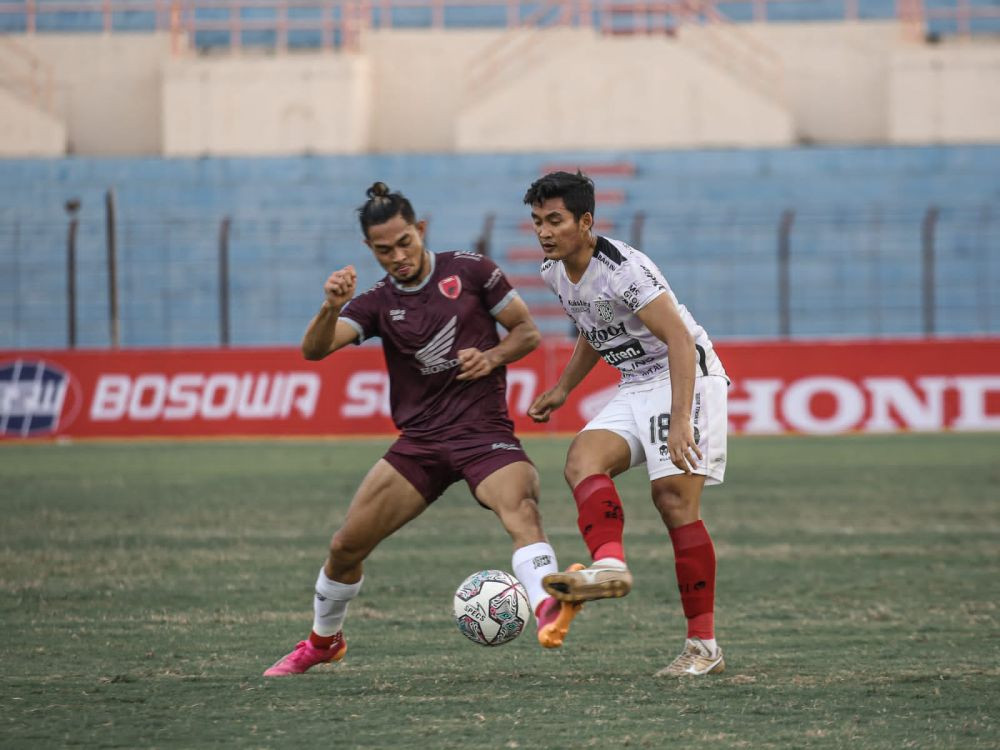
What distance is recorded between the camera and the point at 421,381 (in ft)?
21.6

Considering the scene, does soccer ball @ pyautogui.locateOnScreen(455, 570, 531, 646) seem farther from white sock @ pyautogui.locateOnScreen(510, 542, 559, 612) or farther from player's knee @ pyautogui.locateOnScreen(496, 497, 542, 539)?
player's knee @ pyautogui.locateOnScreen(496, 497, 542, 539)

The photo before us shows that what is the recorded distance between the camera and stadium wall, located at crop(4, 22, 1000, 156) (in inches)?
1090

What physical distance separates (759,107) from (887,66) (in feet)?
9.16

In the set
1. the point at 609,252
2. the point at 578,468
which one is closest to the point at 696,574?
the point at 578,468

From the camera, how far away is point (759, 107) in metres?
27.7

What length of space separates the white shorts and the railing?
23.4 m

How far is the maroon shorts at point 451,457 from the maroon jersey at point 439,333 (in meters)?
0.06

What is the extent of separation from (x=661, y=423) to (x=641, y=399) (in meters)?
0.17

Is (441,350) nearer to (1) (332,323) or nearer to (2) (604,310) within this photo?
(1) (332,323)

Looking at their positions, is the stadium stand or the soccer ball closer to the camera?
the soccer ball

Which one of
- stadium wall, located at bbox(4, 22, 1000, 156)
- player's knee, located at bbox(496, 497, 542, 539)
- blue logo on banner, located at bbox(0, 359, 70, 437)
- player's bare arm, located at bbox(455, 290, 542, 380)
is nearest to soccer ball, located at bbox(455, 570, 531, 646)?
player's knee, located at bbox(496, 497, 542, 539)

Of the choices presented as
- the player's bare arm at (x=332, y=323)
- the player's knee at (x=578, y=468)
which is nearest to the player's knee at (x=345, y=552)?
the player's bare arm at (x=332, y=323)

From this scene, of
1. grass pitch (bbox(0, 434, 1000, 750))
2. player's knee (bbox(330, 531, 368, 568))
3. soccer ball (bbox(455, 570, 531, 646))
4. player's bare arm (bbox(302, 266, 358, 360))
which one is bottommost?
grass pitch (bbox(0, 434, 1000, 750))

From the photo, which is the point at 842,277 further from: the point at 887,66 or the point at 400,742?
the point at 400,742
